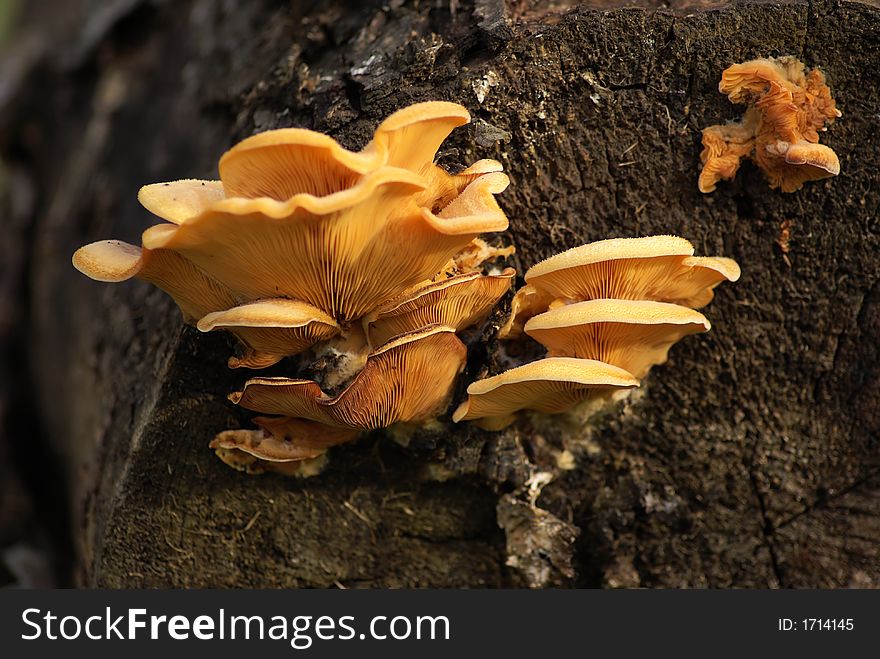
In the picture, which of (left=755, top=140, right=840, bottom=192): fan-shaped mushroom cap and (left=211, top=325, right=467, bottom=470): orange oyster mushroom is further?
(left=755, top=140, right=840, bottom=192): fan-shaped mushroom cap

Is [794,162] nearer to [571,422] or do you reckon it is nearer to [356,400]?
[571,422]

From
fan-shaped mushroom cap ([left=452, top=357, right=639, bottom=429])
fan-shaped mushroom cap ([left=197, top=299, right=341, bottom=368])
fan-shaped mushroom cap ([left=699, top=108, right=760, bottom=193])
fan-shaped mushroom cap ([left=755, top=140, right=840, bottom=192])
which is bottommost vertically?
fan-shaped mushroom cap ([left=452, top=357, right=639, bottom=429])

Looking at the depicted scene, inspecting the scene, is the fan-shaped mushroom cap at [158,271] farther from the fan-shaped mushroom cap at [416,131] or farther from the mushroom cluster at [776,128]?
the mushroom cluster at [776,128]

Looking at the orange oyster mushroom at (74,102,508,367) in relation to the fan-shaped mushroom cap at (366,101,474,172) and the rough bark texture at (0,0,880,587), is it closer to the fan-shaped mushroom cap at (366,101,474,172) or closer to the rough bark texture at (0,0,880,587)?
the fan-shaped mushroom cap at (366,101,474,172)

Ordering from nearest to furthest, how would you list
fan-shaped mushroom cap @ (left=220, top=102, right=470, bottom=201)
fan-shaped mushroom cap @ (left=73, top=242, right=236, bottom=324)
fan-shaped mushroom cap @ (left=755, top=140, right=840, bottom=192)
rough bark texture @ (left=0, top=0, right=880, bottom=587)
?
1. fan-shaped mushroom cap @ (left=220, top=102, right=470, bottom=201)
2. fan-shaped mushroom cap @ (left=73, top=242, right=236, bottom=324)
3. fan-shaped mushroom cap @ (left=755, top=140, right=840, bottom=192)
4. rough bark texture @ (left=0, top=0, right=880, bottom=587)

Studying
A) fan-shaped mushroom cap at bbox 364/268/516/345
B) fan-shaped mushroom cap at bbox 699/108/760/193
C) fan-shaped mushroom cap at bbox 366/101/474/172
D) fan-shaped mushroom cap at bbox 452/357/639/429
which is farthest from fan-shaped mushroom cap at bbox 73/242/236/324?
fan-shaped mushroom cap at bbox 699/108/760/193

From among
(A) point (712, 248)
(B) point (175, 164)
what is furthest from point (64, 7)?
(A) point (712, 248)

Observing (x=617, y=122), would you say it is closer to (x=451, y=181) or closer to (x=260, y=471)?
(x=451, y=181)

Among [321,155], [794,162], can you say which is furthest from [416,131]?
[794,162]
